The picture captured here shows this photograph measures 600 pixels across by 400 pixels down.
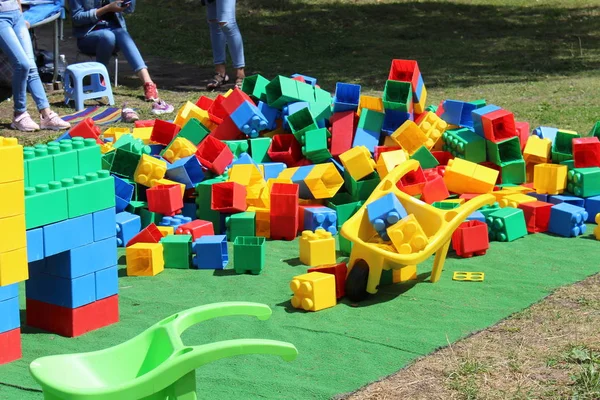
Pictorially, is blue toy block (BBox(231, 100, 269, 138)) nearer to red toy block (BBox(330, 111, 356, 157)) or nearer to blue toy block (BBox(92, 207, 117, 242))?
red toy block (BBox(330, 111, 356, 157))

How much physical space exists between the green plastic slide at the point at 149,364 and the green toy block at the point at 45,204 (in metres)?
1.18

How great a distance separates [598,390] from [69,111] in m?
7.67

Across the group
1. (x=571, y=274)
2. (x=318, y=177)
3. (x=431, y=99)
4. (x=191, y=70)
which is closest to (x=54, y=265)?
(x=318, y=177)

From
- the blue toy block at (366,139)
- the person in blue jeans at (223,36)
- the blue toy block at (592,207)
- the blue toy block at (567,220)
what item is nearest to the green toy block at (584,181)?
the blue toy block at (592,207)

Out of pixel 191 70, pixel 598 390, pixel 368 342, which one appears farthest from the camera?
pixel 191 70

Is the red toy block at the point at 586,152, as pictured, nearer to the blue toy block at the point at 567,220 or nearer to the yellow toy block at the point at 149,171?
the blue toy block at the point at 567,220

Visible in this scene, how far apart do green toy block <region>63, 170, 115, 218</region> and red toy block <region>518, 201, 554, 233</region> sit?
2.96m

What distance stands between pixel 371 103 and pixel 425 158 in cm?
61

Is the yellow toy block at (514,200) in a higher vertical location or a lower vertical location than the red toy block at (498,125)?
lower

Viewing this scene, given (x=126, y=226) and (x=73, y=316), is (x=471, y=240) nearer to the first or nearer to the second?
Answer: (x=126, y=226)

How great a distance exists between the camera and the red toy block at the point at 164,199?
585 cm

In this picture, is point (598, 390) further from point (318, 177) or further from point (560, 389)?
point (318, 177)

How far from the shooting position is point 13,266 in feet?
12.5

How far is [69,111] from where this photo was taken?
9992 mm
